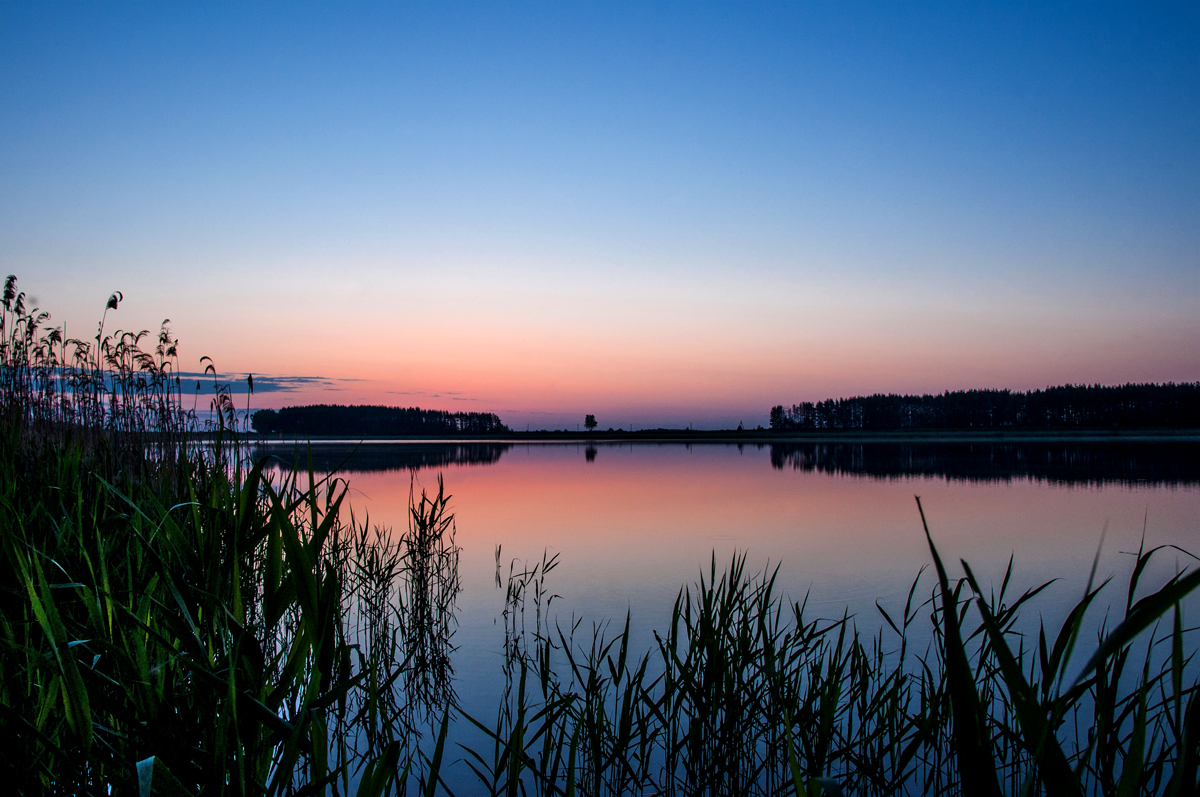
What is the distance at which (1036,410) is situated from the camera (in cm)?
9438

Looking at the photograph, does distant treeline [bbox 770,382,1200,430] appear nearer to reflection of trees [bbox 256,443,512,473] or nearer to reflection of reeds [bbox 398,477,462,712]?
reflection of trees [bbox 256,443,512,473]

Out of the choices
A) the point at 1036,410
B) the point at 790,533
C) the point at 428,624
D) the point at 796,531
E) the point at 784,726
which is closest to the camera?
the point at 784,726

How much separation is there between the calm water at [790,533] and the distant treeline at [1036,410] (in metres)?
80.8

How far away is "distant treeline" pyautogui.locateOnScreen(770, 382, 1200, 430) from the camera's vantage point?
8494 centimetres

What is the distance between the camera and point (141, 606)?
214 cm

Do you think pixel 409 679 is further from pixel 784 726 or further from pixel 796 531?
pixel 796 531

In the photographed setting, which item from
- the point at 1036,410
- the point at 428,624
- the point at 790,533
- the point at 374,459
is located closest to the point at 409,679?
the point at 428,624

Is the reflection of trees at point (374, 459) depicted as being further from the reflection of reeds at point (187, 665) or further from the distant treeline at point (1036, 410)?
the distant treeline at point (1036, 410)

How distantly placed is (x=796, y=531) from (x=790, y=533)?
227 millimetres

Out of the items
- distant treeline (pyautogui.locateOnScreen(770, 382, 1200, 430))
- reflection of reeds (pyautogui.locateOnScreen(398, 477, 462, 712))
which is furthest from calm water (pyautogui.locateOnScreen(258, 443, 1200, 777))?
distant treeline (pyautogui.locateOnScreen(770, 382, 1200, 430))

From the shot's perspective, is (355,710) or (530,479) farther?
(530,479)

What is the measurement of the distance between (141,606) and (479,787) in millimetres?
2353

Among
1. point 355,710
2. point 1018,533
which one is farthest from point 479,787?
point 1018,533

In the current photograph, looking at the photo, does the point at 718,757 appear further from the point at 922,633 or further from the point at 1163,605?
the point at 922,633
